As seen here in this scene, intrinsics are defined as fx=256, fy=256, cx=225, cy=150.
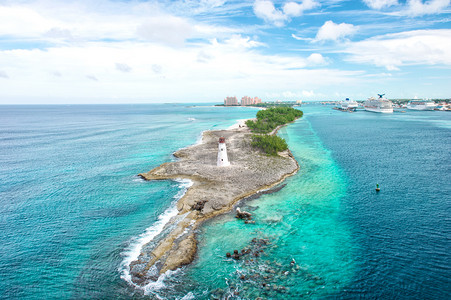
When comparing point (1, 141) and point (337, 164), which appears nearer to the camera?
point (337, 164)

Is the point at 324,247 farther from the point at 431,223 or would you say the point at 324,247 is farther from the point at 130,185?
the point at 130,185

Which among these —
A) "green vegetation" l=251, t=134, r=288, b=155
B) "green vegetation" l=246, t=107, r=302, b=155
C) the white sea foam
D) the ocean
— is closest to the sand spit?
the white sea foam

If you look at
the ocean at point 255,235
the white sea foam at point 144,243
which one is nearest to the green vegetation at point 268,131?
the ocean at point 255,235

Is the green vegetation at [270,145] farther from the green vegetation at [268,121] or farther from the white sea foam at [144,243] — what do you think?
the green vegetation at [268,121]

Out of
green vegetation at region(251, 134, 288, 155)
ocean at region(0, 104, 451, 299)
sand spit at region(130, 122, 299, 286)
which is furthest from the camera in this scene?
green vegetation at region(251, 134, 288, 155)

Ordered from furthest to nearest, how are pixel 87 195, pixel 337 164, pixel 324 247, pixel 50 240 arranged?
pixel 337 164 < pixel 87 195 < pixel 50 240 < pixel 324 247

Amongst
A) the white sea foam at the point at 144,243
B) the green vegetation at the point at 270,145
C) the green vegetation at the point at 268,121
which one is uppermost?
the green vegetation at the point at 268,121

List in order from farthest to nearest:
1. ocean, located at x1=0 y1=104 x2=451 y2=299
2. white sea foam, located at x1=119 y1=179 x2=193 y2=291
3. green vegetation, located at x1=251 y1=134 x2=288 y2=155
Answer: green vegetation, located at x1=251 y1=134 x2=288 y2=155, white sea foam, located at x1=119 y1=179 x2=193 y2=291, ocean, located at x1=0 y1=104 x2=451 y2=299

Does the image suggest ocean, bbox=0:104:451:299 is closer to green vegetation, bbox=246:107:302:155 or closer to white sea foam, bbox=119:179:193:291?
white sea foam, bbox=119:179:193:291

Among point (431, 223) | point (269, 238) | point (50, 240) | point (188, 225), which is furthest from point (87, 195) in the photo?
point (431, 223)
